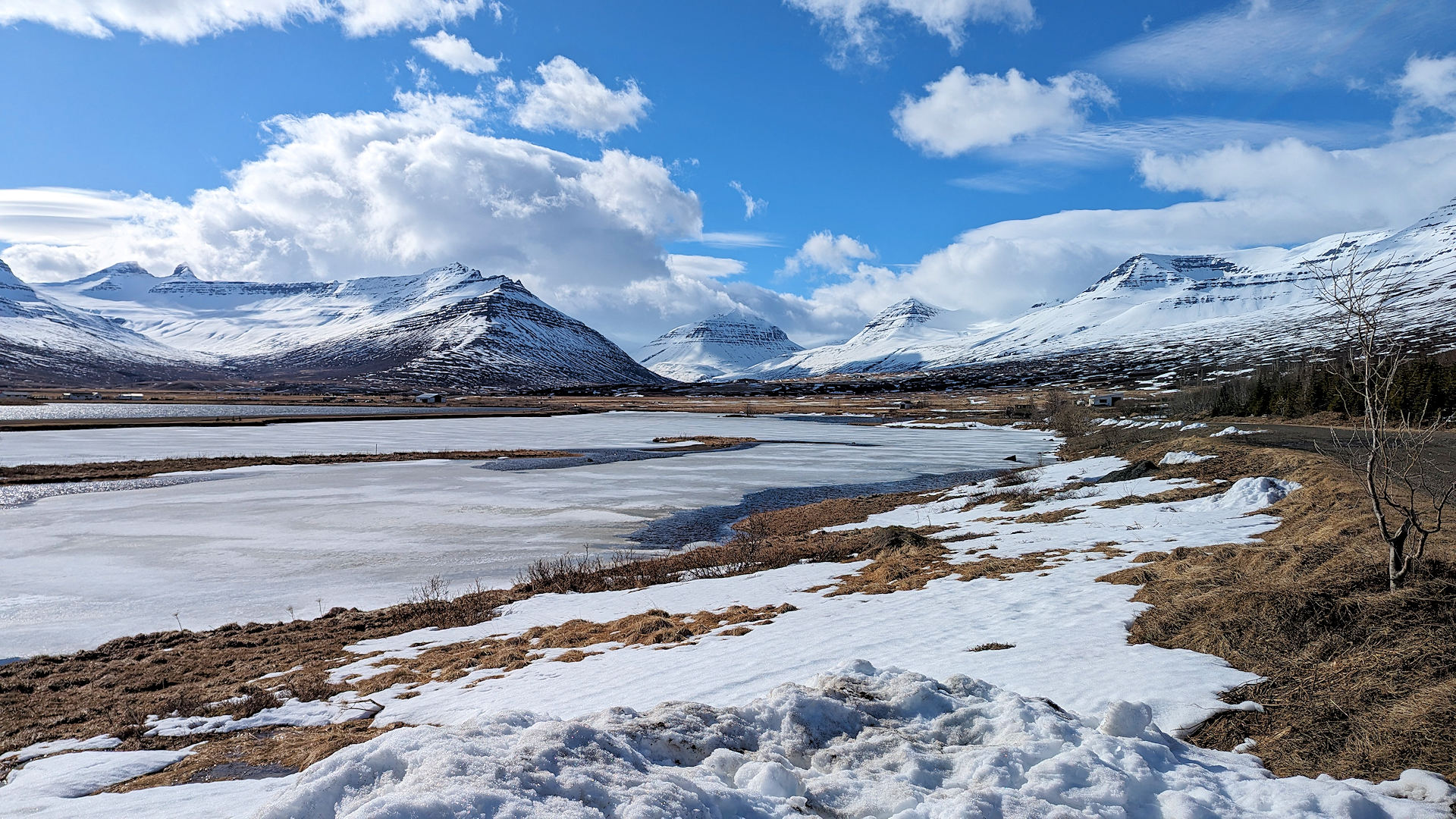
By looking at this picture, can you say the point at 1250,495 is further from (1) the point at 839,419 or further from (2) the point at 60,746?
(1) the point at 839,419

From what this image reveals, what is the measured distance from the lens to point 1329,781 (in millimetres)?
5145

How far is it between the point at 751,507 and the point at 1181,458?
16518 millimetres

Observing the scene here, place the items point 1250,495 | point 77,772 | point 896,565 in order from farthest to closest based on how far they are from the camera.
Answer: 1. point 1250,495
2. point 896,565
3. point 77,772

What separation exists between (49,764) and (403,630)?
6267 mm

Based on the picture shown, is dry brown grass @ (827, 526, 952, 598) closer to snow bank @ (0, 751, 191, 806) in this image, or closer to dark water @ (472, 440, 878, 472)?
snow bank @ (0, 751, 191, 806)

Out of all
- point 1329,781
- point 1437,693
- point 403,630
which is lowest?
point 403,630

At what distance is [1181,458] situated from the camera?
25.2m

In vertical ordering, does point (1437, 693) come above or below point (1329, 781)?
above

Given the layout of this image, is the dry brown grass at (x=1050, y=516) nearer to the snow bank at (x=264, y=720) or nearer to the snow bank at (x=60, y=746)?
the snow bank at (x=264, y=720)

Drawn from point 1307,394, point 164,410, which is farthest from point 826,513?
point 164,410

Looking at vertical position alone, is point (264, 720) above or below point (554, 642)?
above

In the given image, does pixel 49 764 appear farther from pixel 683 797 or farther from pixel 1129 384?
pixel 1129 384

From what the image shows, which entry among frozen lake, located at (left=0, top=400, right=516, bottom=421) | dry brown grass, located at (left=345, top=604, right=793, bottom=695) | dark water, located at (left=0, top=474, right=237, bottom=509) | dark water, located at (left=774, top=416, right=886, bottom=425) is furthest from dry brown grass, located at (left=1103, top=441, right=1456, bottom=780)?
frozen lake, located at (left=0, top=400, right=516, bottom=421)

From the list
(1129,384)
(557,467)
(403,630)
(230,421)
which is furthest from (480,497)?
(1129,384)
